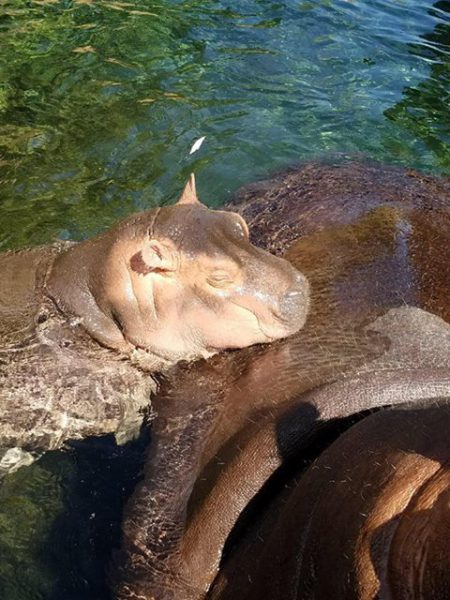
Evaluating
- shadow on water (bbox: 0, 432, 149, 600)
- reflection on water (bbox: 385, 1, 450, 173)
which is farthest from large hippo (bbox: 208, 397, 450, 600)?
reflection on water (bbox: 385, 1, 450, 173)

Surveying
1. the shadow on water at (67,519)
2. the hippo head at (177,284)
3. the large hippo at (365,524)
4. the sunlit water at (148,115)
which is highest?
the large hippo at (365,524)

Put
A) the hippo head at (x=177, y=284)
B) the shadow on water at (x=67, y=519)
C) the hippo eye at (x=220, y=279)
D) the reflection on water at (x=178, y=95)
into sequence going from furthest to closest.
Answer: the reflection on water at (x=178, y=95) < the hippo eye at (x=220, y=279) < the hippo head at (x=177, y=284) < the shadow on water at (x=67, y=519)

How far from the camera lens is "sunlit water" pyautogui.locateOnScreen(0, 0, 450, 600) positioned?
3.51 meters

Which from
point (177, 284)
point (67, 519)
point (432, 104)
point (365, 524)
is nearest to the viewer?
point (365, 524)

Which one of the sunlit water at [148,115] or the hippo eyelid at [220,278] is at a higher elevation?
the hippo eyelid at [220,278]

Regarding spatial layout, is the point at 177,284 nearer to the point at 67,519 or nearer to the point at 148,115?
the point at 67,519

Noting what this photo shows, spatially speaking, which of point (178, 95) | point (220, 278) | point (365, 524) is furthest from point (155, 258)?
point (178, 95)

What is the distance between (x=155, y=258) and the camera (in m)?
3.67

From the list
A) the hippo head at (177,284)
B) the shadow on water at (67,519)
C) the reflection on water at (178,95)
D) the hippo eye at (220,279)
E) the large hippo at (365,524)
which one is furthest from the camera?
the reflection on water at (178,95)

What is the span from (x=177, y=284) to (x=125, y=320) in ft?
1.04

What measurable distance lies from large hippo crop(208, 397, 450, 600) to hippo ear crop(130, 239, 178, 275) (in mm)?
1599

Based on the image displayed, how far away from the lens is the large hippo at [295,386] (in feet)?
8.18

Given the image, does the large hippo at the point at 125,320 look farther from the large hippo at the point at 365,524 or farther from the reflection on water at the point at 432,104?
the reflection on water at the point at 432,104

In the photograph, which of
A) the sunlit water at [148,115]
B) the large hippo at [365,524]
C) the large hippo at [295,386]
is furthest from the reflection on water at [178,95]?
the large hippo at [365,524]
